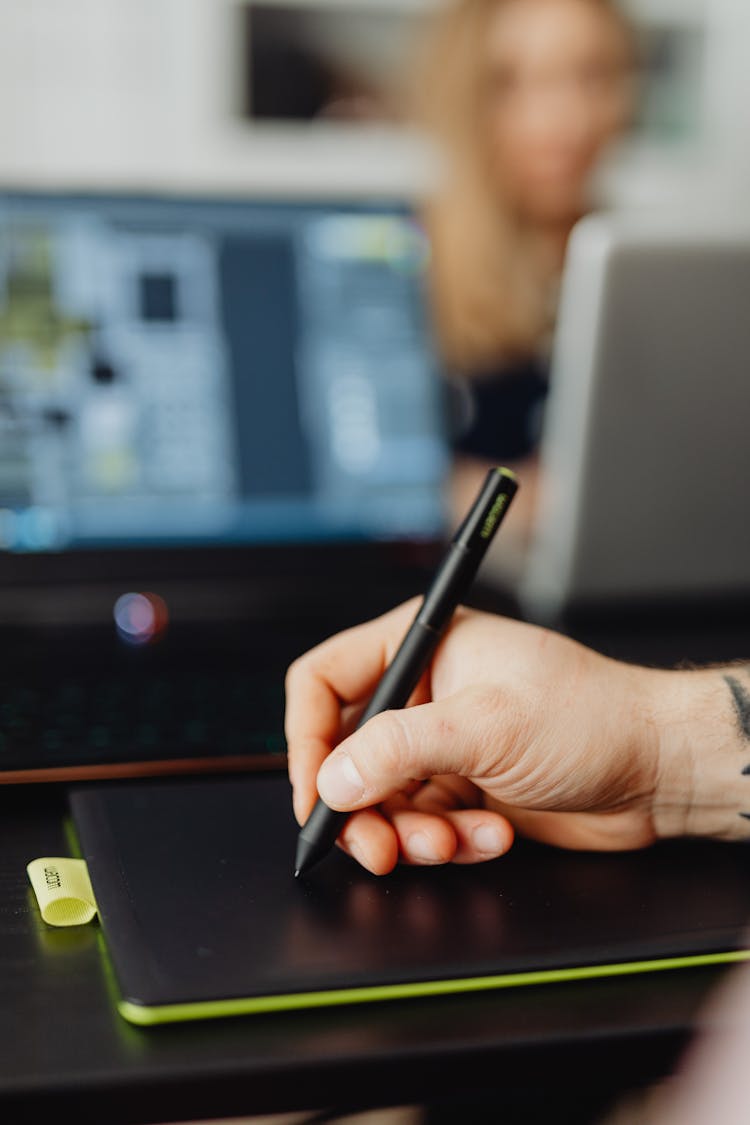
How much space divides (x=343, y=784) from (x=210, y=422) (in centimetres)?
53

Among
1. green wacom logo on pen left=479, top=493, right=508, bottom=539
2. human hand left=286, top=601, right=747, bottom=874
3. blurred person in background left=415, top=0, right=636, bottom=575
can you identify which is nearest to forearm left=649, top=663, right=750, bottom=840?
human hand left=286, top=601, right=747, bottom=874

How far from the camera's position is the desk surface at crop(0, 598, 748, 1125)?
311 millimetres

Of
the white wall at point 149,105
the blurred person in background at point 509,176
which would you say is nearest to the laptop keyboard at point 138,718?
the blurred person in background at point 509,176

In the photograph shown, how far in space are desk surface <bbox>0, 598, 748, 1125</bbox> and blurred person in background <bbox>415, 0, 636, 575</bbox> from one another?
1.29 meters

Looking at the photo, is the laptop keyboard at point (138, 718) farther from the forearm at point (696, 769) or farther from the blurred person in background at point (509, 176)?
the blurred person in background at point (509, 176)

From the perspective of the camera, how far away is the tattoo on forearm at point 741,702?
516mm

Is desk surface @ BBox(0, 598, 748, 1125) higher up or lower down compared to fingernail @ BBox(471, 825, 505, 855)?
higher up

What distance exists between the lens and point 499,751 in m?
0.45

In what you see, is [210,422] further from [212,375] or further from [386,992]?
[386,992]

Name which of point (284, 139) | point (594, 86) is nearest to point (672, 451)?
point (594, 86)

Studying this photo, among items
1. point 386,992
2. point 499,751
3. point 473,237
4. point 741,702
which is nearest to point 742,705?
point 741,702

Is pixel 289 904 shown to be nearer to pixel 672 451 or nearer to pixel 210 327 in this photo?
pixel 672 451

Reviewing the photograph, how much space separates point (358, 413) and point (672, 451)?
283mm

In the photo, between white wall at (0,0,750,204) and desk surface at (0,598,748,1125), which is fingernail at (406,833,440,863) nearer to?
desk surface at (0,598,748,1125)
